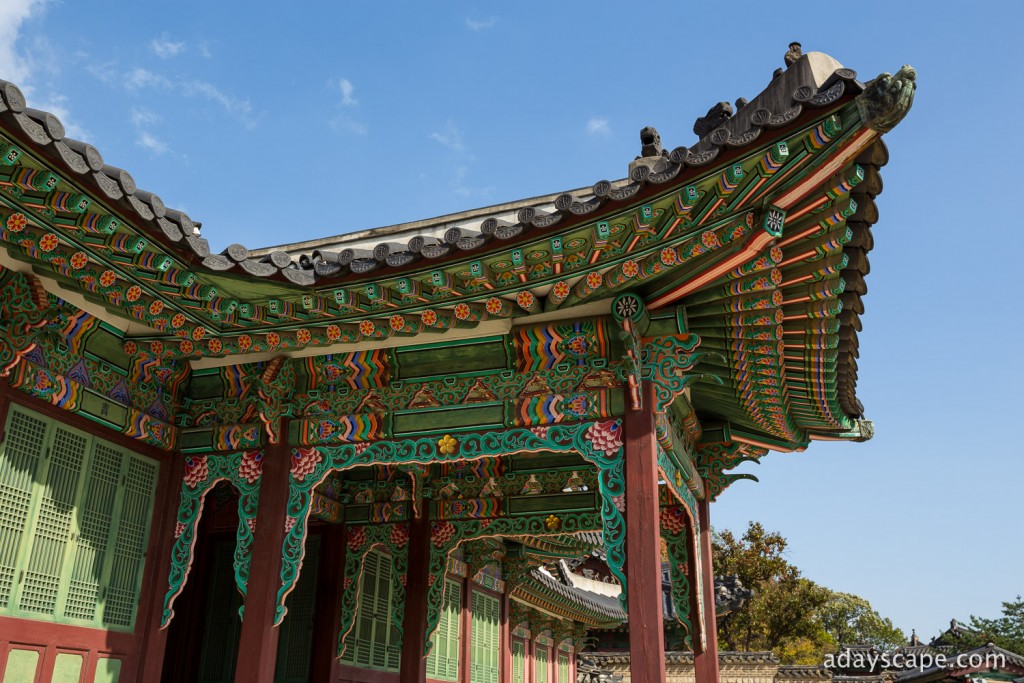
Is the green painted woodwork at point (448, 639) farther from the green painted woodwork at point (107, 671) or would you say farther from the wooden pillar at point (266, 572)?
the green painted woodwork at point (107, 671)

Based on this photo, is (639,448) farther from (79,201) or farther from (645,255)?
(79,201)

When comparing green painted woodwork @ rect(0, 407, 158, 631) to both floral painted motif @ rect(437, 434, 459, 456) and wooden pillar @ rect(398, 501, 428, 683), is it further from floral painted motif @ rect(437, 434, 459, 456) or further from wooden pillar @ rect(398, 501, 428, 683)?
wooden pillar @ rect(398, 501, 428, 683)

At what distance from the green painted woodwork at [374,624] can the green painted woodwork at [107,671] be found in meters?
3.42

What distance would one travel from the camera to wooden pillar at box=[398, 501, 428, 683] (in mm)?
10609

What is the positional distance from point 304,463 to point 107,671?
2.35 metres

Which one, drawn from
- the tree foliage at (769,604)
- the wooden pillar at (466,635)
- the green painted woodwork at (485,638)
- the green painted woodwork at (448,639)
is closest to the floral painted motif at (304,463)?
the green painted woodwork at (448,639)

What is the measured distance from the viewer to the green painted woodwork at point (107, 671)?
7.36m

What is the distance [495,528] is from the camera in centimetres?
1115

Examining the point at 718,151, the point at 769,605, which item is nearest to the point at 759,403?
the point at 718,151

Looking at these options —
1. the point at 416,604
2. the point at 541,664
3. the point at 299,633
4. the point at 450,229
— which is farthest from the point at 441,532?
the point at 541,664

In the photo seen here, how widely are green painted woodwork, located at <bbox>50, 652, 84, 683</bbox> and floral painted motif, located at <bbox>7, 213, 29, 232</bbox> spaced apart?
136 inches

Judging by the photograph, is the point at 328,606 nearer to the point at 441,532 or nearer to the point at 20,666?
the point at 441,532

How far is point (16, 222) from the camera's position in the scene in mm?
5973

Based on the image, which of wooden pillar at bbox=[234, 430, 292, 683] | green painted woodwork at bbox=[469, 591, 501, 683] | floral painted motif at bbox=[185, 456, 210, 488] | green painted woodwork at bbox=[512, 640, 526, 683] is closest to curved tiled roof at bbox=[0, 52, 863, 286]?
wooden pillar at bbox=[234, 430, 292, 683]
